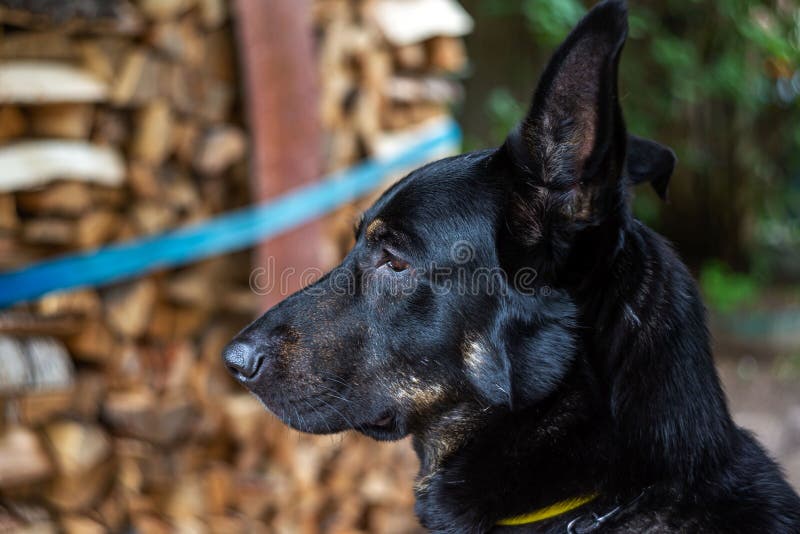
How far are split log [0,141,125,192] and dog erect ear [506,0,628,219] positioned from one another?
1748 millimetres

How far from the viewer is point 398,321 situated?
2127 millimetres

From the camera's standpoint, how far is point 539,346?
1.98m

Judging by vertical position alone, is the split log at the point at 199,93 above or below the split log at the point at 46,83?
below

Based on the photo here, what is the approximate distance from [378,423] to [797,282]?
344 inches

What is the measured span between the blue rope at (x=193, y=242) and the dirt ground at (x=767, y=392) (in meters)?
2.81

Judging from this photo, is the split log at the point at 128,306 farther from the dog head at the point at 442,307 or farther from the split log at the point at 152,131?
the dog head at the point at 442,307

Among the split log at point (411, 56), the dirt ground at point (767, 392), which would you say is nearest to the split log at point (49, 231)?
the split log at point (411, 56)

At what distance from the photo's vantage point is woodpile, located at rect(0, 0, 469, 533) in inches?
117

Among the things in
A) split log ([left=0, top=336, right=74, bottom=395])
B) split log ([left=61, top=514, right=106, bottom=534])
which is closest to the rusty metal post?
split log ([left=0, top=336, right=74, bottom=395])

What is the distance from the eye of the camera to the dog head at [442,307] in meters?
1.95

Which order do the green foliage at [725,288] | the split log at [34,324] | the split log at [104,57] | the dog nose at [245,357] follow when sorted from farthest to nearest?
1. the green foliage at [725,288]
2. the split log at [104,57]
3. the split log at [34,324]
4. the dog nose at [245,357]

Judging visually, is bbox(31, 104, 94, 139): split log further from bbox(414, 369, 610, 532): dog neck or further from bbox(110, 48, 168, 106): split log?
bbox(414, 369, 610, 532): dog neck

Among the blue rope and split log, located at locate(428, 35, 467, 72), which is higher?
split log, located at locate(428, 35, 467, 72)

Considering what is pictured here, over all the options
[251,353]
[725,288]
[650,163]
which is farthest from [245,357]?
[725,288]
